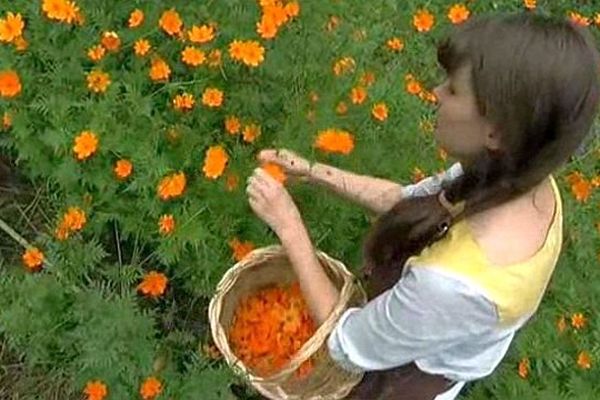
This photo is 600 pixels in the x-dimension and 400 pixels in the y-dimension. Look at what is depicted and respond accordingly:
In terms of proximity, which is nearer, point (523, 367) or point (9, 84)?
point (9, 84)

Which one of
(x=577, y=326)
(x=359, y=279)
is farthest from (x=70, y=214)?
(x=577, y=326)

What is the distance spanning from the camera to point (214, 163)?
8.43ft

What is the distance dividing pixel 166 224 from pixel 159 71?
1.13 ft

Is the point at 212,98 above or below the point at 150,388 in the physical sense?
above

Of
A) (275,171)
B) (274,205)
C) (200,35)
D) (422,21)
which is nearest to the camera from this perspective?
(274,205)

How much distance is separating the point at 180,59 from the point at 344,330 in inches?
32.3

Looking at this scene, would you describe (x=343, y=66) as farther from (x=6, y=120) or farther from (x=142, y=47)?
(x=6, y=120)

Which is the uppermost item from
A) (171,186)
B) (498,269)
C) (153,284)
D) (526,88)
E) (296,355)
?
(526,88)

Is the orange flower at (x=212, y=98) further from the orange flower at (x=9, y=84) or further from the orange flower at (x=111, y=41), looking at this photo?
the orange flower at (x=9, y=84)

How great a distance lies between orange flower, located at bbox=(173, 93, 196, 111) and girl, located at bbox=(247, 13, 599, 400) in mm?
324

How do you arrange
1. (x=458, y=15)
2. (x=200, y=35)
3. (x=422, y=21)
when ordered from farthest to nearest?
(x=458, y=15), (x=422, y=21), (x=200, y=35)

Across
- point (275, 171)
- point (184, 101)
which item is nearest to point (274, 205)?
point (275, 171)

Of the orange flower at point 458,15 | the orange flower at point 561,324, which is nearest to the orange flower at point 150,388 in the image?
the orange flower at point 561,324

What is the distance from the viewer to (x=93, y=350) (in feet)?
8.34
